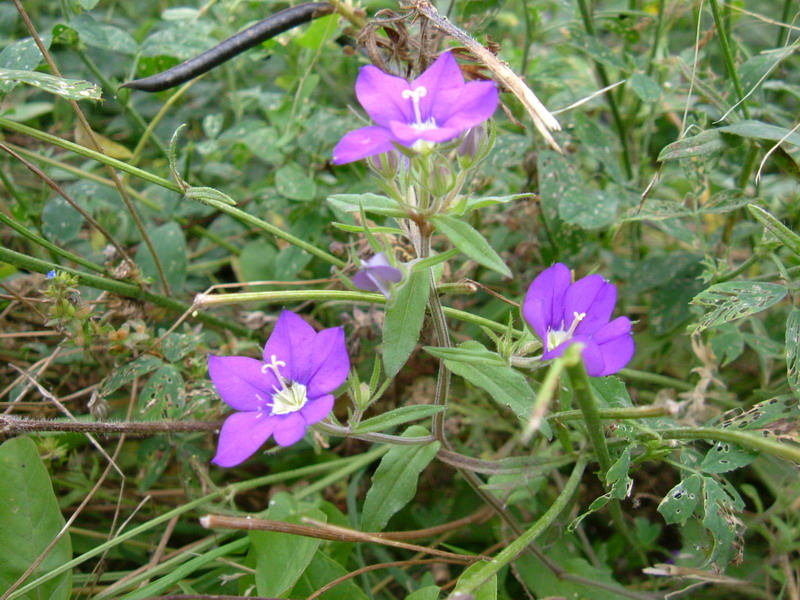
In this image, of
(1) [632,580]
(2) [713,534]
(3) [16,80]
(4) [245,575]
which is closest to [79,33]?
(3) [16,80]

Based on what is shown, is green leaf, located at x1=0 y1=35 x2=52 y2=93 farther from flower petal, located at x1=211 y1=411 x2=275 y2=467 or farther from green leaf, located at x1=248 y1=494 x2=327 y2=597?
green leaf, located at x1=248 y1=494 x2=327 y2=597

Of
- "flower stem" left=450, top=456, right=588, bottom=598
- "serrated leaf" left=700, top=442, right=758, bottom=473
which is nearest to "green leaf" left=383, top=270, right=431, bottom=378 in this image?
"flower stem" left=450, top=456, right=588, bottom=598

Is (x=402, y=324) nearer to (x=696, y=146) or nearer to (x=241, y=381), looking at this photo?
(x=241, y=381)

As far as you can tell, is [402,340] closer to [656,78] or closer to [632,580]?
[632,580]

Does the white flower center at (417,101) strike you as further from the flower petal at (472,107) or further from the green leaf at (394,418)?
the green leaf at (394,418)

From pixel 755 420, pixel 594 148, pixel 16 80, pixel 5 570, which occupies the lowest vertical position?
pixel 5 570

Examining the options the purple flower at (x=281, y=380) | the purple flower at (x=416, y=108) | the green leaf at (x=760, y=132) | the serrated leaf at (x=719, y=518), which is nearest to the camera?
the purple flower at (x=416, y=108)

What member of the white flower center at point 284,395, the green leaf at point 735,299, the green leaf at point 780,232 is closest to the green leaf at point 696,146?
the green leaf at point 780,232

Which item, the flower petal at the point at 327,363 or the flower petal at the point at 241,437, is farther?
the flower petal at the point at 327,363
